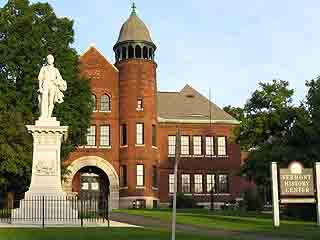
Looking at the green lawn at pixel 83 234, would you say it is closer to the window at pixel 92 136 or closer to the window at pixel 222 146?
the window at pixel 92 136

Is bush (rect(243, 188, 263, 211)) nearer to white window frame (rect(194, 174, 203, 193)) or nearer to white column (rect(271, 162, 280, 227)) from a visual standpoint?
white window frame (rect(194, 174, 203, 193))

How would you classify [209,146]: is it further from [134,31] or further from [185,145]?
[134,31]

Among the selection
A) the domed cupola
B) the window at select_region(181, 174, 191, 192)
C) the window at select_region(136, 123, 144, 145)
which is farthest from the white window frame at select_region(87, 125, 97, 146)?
the window at select_region(181, 174, 191, 192)

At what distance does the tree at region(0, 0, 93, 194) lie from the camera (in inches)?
1582

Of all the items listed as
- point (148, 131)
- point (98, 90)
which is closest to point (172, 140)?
point (148, 131)

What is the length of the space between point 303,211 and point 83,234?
17898 millimetres

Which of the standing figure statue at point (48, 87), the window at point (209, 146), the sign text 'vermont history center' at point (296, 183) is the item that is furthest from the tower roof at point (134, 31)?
the sign text 'vermont history center' at point (296, 183)

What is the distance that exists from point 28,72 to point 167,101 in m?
25.4

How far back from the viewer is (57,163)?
85.0 ft

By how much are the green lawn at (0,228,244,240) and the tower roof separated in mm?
38212

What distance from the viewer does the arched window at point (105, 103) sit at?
2313 inches

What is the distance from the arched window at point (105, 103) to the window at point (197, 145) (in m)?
9.56

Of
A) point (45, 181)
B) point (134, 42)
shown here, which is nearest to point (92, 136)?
point (134, 42)

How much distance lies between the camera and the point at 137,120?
57.4m
